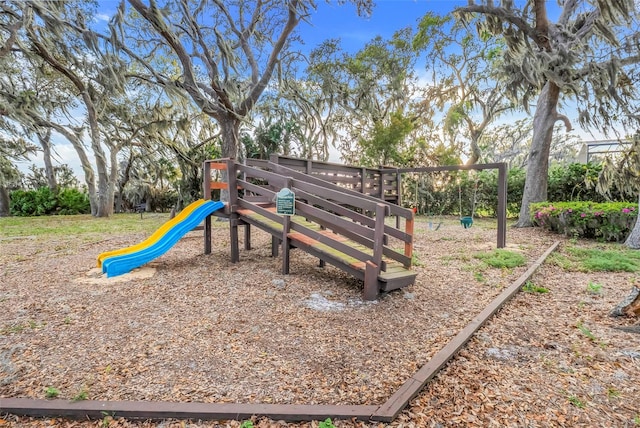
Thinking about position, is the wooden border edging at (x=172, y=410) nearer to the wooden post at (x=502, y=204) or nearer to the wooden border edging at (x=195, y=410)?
the wooden border edging at (x=195, y=410)

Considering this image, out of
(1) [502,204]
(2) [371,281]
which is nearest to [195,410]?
(2) [371,281]

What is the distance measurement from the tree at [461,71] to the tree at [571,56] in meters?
3.95

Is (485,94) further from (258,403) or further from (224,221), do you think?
(258,403)

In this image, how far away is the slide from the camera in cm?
417

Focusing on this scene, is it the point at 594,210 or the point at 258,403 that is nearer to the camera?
the point at 258,403

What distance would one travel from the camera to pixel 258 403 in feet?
5.90

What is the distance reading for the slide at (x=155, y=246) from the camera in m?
4.17

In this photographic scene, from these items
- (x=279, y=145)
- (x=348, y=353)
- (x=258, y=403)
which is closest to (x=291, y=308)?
(x=348, y=353)

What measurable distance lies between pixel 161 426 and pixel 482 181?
1318cm

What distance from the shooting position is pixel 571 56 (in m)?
7.20

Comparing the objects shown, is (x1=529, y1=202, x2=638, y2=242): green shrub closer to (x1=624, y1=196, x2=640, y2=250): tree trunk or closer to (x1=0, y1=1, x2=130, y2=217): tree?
(x1=624, y1=196, x2=640, y2=250): tree trunk

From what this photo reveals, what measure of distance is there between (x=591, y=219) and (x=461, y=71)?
925 cm

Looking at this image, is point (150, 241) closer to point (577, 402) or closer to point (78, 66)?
point (577, 402)

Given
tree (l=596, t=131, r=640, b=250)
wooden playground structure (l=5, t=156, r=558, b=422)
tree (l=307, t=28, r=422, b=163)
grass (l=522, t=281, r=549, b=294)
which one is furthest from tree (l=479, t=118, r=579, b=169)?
grass (l=522, t=281, r=549, b=294)
